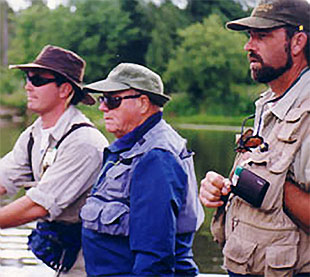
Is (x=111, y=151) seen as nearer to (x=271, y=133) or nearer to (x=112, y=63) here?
(x=271, y=133)

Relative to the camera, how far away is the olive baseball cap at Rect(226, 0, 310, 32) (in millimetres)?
2043

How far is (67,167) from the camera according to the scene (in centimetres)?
262

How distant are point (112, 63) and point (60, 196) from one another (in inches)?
45.2

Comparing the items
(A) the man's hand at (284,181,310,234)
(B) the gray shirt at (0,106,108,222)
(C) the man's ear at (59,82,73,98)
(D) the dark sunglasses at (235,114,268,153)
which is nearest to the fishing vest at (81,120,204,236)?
(D) the dark sunglasses at (235,114,268,153)

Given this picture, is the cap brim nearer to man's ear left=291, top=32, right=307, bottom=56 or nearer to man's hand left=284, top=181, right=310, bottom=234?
man's ear left=291, top=32, right=307, bottom=56

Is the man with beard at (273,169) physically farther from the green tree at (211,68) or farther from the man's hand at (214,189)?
the green tree at (211,68)

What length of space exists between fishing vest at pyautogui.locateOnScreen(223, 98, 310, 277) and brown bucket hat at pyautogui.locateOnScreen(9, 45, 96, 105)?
1.18 metres

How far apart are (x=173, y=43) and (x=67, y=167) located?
1.47m

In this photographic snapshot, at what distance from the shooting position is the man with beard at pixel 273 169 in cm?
191

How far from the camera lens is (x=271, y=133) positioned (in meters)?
2.00

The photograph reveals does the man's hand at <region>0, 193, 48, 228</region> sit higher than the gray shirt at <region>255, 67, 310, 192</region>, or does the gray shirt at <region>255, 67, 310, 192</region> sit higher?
the gray shirt at <region>255, 67, 310, 192</region>

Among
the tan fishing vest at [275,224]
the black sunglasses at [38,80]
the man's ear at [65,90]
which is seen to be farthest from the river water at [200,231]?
the tan fishing vest at [275,224]

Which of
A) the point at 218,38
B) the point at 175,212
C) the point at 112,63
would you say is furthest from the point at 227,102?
the point at 175,212

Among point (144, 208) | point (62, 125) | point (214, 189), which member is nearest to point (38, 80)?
point (62, 125)
